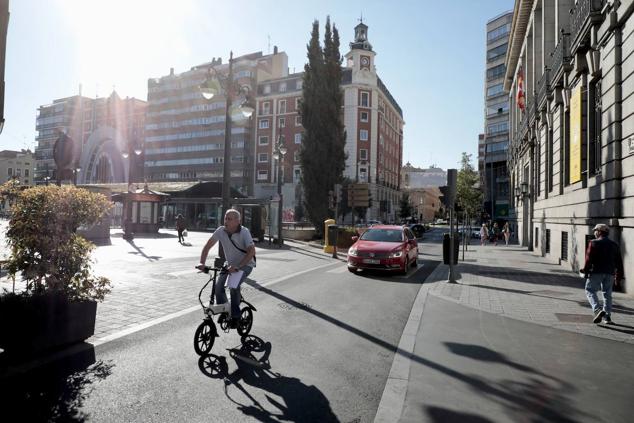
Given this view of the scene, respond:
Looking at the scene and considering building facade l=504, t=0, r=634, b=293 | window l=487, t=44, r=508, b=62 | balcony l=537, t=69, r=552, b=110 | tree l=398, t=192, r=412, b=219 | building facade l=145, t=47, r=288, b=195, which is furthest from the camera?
tree l=398, t=192, r=412, b=219

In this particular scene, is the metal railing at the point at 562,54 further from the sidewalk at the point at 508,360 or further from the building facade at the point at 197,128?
the building facade at the point at 197,128

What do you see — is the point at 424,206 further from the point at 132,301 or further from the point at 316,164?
the point at 132,301

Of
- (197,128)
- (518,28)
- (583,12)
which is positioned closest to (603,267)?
(583,12)

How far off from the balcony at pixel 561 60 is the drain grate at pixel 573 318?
1033 centimetres

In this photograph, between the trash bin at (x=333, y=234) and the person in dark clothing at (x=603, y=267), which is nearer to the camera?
the person in dark clothing at (x=603, y=267)

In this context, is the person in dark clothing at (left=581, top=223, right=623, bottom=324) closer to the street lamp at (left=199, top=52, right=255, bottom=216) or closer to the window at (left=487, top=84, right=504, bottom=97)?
the street lamp at (left=199, top=52, right=255, bottom=216)

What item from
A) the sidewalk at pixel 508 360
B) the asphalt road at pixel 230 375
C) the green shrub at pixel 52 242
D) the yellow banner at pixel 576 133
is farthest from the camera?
the yellow banner at pixel 576 133

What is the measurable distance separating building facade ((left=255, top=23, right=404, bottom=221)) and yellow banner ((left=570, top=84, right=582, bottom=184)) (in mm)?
44417

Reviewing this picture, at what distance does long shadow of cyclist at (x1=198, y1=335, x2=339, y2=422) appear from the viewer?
3567mm

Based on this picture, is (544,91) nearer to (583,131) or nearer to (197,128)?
(583,131)

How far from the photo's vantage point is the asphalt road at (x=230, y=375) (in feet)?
11.7

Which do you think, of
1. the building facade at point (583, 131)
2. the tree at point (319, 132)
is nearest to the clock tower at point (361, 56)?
the tree at point (319, 132)

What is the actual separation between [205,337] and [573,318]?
19.9 ft

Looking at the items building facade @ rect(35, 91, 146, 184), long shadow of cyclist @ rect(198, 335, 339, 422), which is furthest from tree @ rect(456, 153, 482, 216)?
building facade @ rect(35, 91, 146, 184)
